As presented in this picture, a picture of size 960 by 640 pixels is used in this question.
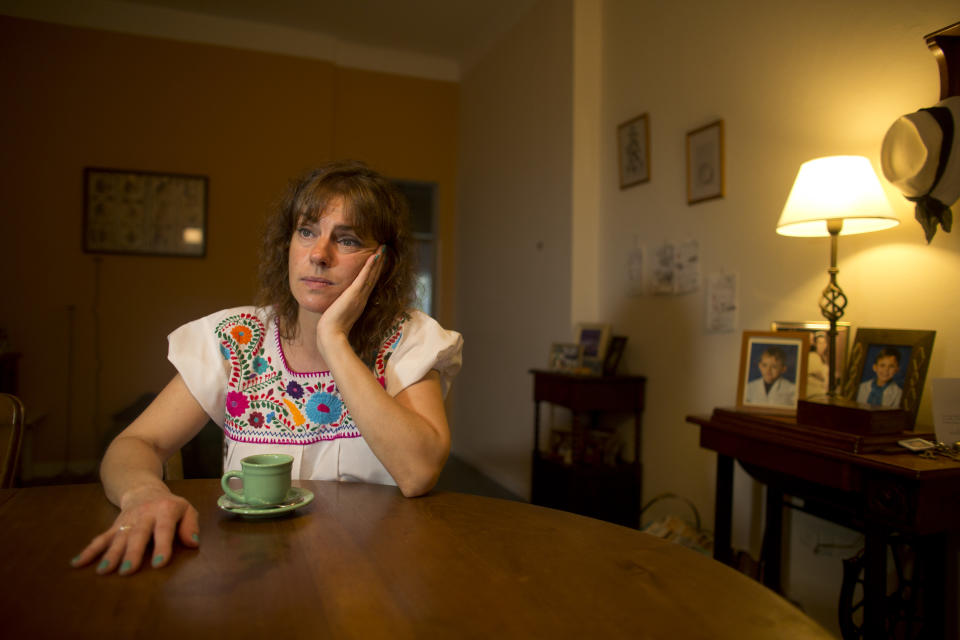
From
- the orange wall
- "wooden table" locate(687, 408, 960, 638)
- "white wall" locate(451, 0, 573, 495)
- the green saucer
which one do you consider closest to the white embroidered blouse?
the green saucer

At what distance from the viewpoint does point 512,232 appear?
13.7 ft

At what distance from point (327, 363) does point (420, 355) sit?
0.65 ft

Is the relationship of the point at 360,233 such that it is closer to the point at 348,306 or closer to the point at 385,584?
the point at 348,306

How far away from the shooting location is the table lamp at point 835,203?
5.38 ft

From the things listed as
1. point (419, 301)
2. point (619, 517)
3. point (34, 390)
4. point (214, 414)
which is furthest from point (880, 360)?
point (34, 390)

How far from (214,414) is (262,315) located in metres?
0.24

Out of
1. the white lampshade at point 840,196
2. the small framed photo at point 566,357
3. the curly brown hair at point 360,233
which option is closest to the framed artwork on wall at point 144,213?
the small framed photo at point 566,357

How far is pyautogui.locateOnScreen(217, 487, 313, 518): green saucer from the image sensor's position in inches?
33.4

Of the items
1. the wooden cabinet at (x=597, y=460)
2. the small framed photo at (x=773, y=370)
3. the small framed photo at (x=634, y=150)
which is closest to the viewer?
the small framed photo at (x=773, y=370)

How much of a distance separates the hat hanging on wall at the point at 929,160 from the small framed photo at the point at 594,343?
1.51 metres

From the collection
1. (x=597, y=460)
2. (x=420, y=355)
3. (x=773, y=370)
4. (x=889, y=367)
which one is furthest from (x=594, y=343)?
(x=420, y=355)

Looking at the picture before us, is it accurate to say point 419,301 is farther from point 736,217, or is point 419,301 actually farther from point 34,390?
point 34,390

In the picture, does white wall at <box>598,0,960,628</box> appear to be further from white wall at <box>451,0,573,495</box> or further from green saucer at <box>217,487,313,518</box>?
green saucer at <box>217,487,313,518</box>

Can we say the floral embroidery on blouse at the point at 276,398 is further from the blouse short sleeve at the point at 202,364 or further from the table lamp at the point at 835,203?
the table lamp at the point at 835,203
